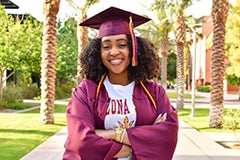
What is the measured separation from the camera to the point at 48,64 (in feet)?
49.1

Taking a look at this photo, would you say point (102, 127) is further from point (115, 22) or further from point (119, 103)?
point (115, 22)

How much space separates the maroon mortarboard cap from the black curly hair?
0.06 m

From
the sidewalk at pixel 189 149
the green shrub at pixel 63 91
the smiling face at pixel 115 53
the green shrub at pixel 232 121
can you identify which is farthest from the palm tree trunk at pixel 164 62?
the smiling face at pixel 115 53

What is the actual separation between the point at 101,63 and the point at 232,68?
35.8m

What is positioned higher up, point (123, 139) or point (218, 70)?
point (218, 70)

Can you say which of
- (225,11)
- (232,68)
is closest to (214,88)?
(225,11)

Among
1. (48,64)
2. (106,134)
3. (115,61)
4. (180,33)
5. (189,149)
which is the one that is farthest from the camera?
(180,33)

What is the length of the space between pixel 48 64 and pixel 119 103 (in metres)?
12.2

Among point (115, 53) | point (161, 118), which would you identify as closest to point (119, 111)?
point (161, 118)

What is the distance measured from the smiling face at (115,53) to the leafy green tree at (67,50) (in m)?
35.3

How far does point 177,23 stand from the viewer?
27359mm

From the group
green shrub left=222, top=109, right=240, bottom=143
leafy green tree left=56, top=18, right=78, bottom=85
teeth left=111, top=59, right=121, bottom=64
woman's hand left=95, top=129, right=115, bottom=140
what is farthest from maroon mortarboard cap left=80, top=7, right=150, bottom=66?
leafy green tree left=56, top=18, right=78, bottom=85

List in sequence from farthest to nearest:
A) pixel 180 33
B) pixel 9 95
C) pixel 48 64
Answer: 1. pixel 180 33
2. pixel 9 95
3. pixel 48 64

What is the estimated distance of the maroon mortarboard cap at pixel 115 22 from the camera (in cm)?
313
